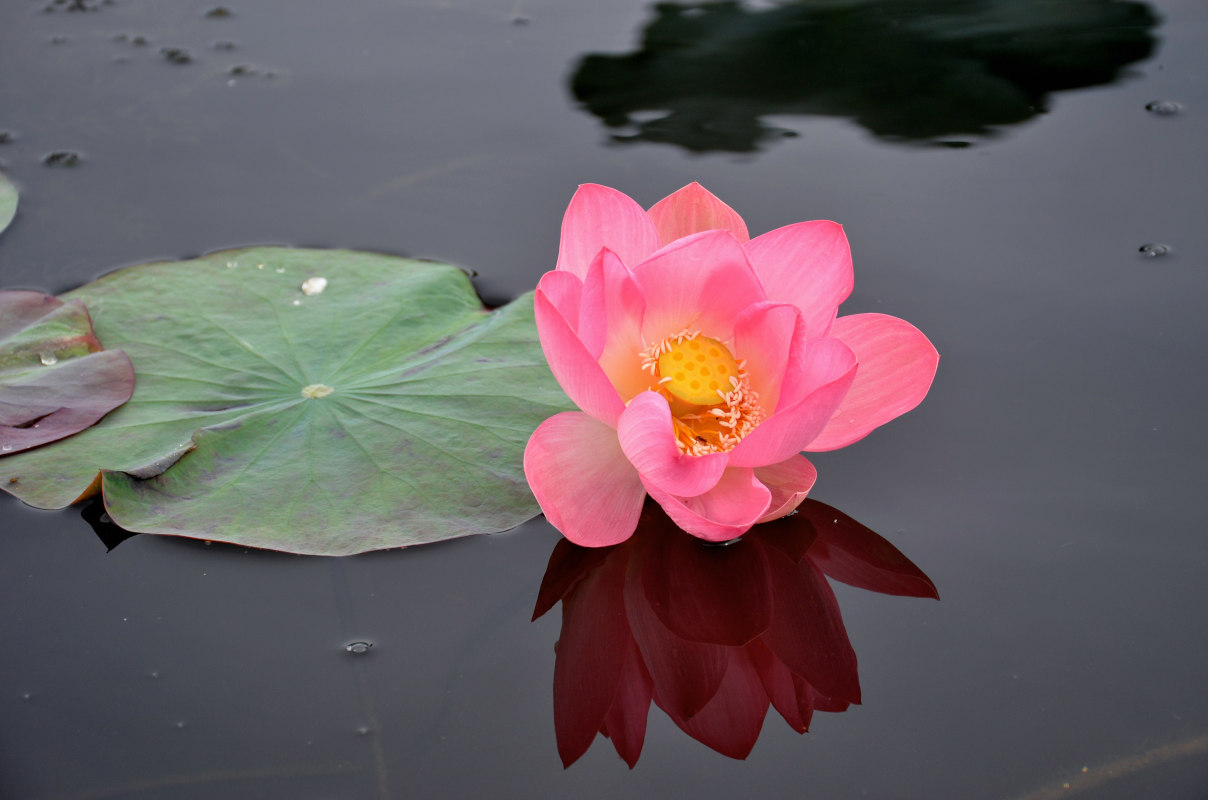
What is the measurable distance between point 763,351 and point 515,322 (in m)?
0.55

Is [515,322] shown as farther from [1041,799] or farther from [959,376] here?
[1041,799]

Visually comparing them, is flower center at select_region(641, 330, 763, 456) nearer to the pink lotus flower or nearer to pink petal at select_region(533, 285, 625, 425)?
the pink lotus flower

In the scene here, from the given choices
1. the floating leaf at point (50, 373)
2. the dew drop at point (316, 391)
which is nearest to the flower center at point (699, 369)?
the dew drop at point (316, 391)

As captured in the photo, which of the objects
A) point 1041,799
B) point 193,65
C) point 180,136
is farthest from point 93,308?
point 1041,799

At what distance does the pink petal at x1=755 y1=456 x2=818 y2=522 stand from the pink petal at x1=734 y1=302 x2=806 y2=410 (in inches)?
3.6

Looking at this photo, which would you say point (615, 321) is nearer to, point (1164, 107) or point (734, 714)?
point (734, 714)

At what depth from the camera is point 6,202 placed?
1.99 metres

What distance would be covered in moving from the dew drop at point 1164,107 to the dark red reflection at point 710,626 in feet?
5.06

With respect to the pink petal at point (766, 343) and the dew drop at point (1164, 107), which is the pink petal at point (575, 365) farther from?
the dew drop at point (1164, 107)

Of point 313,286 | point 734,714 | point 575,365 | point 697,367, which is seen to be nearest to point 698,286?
point 697,367

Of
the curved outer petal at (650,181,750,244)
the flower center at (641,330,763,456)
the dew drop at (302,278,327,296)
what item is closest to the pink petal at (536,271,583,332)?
the flower center at (641,330,763,456)

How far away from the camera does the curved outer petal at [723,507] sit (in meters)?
1.18

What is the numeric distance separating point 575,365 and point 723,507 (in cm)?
28

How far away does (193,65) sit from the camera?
8.00 feet
